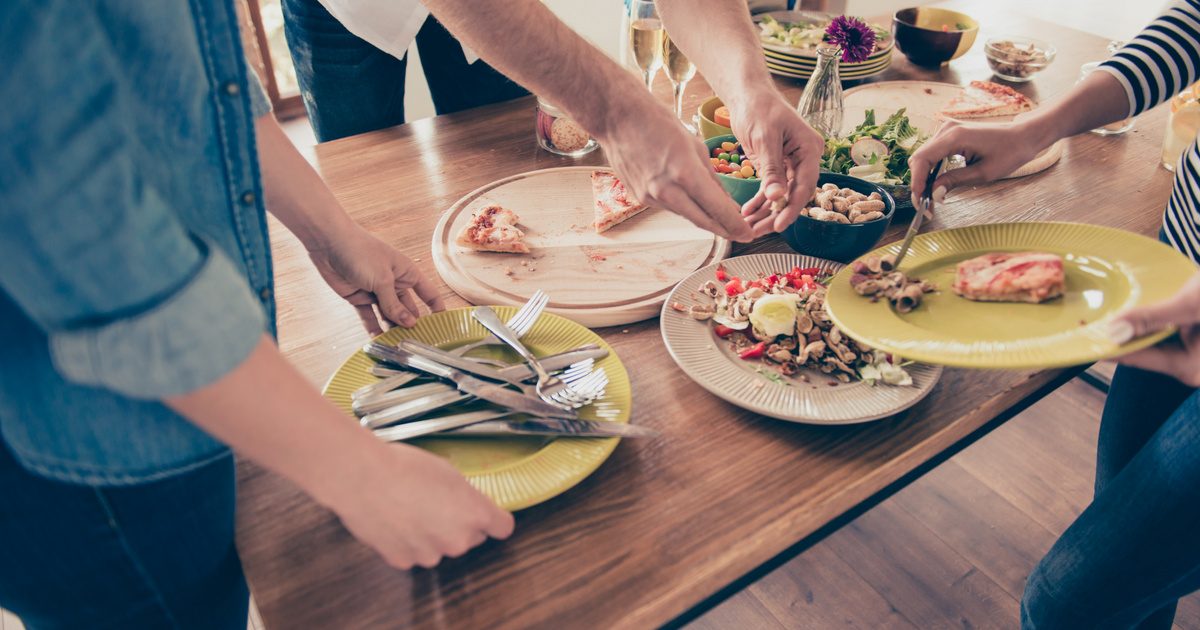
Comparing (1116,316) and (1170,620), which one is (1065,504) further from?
(1116,316)

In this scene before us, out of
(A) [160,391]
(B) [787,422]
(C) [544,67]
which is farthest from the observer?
(C) [544,67]

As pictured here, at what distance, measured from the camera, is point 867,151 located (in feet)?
4.78

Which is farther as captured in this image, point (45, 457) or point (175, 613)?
point (175, 613)

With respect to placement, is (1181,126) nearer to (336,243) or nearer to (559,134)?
(559,134)

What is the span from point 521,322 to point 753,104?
0.59m

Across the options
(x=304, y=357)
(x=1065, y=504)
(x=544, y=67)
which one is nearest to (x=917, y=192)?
(x=544, y=67)

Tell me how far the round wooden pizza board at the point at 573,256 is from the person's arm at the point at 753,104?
0.52 ft

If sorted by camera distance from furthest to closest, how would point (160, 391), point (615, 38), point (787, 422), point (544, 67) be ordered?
point (615, 38) < point (544, 67) < point (787, 422) < point (160, 391)

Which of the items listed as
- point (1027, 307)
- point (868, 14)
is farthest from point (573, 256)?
point (868, 14)

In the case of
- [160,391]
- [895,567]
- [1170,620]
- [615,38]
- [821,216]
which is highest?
[160,391]

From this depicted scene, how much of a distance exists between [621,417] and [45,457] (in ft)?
1.91

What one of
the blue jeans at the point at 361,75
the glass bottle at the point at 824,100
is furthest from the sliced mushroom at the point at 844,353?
the blue jeans at the point at 361,75

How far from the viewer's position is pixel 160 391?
1.77 feet

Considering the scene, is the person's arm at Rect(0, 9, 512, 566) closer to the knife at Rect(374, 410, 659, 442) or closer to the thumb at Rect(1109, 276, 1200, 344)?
the knife at Rect(374, 410, 659, 442)
